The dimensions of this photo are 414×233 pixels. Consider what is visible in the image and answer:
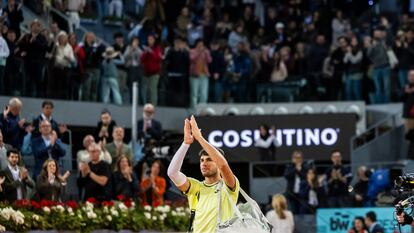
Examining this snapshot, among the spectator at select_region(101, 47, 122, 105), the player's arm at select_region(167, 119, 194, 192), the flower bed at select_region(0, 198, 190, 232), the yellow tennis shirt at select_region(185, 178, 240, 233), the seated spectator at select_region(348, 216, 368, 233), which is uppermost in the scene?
the spectator at select_region(101, 47, 122, 105)

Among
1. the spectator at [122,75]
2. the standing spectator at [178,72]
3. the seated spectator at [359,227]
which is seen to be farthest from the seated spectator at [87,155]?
the standing spectator at [178,72]

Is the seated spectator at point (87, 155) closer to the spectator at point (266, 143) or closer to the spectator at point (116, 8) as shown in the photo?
the spectator at point (266, 143)

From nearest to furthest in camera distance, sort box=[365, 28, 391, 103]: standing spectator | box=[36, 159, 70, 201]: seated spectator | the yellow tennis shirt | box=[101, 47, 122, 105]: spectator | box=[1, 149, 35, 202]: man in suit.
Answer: the yellow tennis shirt < box=[1, 149, 35, 202]: man in suit < box=[36, 159, 70, 201]: seated spectator < box=[101, 47, 122, 105]: spectator < box=[365, 28, 391, 103]: standing spectator

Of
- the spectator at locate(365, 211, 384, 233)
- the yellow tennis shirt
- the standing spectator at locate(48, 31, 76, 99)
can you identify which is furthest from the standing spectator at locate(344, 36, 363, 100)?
the yellow tennis shirt

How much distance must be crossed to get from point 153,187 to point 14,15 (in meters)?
4.59

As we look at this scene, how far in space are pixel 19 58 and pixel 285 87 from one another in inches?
363

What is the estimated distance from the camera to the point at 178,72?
30125mm

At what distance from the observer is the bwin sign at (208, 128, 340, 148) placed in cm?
3030

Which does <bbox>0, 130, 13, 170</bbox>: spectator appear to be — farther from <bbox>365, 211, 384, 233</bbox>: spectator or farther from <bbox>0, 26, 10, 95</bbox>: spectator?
<bbox>365, 211, 384, 233</bbox>: spectator

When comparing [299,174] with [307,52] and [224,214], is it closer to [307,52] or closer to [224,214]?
[307,52]

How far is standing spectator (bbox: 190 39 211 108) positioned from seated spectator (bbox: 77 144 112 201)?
8661mm

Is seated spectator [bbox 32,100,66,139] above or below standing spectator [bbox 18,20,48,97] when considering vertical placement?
below

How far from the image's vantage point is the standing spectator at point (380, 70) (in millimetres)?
30969

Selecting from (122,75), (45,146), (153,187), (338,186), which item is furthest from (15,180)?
(122,75)
